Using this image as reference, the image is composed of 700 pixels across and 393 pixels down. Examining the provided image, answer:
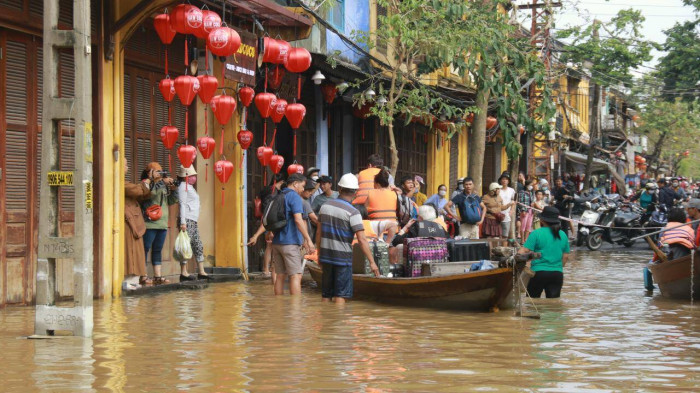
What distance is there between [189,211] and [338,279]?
3.54 meters

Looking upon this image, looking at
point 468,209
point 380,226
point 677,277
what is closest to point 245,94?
point 380,226

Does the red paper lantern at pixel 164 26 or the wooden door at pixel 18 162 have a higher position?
the red paper lantern at pixel 164 26

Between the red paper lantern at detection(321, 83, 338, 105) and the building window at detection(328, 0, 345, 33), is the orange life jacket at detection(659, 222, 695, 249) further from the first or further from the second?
the building window at detection(328, 0, 345, 33)

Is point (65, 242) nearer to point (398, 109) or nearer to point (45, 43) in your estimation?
point (45, 43)

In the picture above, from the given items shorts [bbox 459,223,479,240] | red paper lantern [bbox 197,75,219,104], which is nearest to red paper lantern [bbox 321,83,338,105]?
shorts [bbox 459,223,479,240]

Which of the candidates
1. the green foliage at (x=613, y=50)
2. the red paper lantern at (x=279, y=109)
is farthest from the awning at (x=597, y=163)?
the red paper lantern at (x=279, y=109)

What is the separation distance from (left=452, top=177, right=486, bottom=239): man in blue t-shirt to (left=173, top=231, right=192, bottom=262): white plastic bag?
23.4 ft

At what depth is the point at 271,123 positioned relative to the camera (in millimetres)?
19719

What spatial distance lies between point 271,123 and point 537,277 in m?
7.99

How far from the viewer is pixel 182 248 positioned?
14812 mm

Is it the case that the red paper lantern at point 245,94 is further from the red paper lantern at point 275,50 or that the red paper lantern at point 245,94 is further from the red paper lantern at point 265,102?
the red paper lantern at point 275,50

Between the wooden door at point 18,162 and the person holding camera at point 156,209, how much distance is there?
83.0 inches

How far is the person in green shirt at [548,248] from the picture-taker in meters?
12.8

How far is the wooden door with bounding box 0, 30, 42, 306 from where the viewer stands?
11.9m
